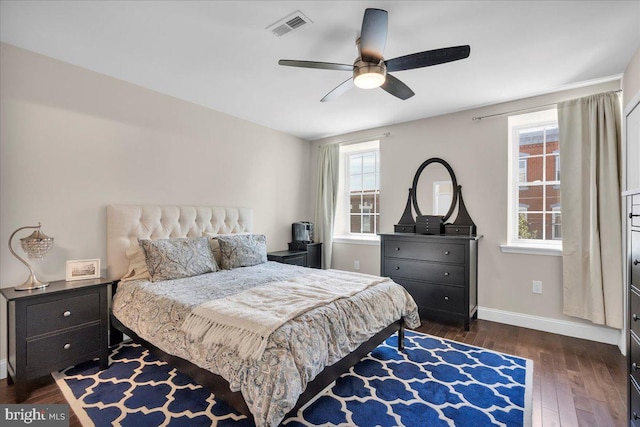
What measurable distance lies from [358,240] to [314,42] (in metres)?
3.12

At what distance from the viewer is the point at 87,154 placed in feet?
9.23

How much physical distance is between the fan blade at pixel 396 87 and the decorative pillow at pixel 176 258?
7.87 ft

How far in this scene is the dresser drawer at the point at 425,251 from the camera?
3432mm

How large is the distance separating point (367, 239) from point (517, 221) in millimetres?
2031

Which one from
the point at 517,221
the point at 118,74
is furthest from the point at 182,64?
the point at 517,221

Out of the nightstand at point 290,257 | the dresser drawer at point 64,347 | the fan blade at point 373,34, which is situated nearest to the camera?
the fan blade at point 373,34

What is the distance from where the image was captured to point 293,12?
2010 millimetres

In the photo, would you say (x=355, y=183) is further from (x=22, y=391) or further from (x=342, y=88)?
(x=22, y=391)

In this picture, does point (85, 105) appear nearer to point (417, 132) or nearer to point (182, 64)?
point (182, 64)

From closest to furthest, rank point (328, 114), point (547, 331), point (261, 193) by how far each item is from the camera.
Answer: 1. point (547, 331)
2. point (328, 114)
3. point (261, 193)

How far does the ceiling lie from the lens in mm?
1979

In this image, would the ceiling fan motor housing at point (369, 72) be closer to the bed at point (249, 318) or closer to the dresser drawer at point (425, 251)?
the bed at point (249, 318)

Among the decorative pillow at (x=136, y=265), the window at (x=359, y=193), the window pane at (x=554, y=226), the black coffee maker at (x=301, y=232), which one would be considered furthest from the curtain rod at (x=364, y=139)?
the decorative pillow at (x=136, y=265)
